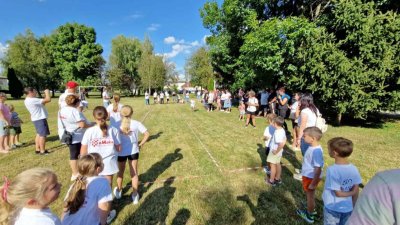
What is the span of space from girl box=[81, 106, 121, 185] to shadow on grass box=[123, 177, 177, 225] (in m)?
0.86

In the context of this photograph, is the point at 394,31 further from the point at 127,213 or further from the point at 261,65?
the point at 127,213

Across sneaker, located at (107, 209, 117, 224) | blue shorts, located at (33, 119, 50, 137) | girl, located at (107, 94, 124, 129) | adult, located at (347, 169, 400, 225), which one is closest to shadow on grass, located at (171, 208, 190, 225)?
sneaker, located at (107, 209, 117, 224)

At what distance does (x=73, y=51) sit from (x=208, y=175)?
170 ft

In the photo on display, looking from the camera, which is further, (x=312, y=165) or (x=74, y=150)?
(x=74, y=150)

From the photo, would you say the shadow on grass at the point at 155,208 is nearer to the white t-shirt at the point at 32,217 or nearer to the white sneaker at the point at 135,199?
the white sneaker at the point at 135,199

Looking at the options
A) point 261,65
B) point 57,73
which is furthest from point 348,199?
point 57,73

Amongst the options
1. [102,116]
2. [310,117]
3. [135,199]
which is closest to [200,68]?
[310,117]

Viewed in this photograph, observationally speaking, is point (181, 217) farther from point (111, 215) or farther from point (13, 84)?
point (13, 84)

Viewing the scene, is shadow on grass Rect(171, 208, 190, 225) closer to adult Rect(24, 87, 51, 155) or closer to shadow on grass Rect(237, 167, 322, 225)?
shadow on grass Rect(237, 167, 322, 225)

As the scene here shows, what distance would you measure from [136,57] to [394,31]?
51.9 metres

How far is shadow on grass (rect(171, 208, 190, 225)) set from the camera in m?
4.05

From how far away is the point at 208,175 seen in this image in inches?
Answer: 238

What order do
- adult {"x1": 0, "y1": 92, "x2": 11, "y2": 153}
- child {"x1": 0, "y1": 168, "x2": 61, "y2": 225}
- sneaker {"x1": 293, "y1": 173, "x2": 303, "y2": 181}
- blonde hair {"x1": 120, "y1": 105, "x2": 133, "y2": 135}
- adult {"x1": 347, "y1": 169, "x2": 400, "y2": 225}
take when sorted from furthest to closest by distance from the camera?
adult {"x1": 0, "y1": 92, "x2": 11, "y2": 153} < sneaker {"x1": 293, "y1": 173, "x2": 303, "y2": 181} < blonde hair {"x1": 120, "y1": 105, "x2": 133, "y2": 135} < child {"x1": 0, "y1": 168, "x2": 61, "y2": 225} < adult {"x1": 347, "y1": 169, "x2": 400, "y2": 225}

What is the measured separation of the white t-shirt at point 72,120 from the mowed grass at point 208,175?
1.13 metres
